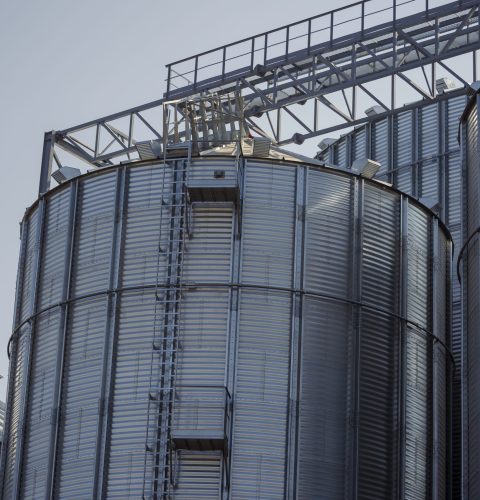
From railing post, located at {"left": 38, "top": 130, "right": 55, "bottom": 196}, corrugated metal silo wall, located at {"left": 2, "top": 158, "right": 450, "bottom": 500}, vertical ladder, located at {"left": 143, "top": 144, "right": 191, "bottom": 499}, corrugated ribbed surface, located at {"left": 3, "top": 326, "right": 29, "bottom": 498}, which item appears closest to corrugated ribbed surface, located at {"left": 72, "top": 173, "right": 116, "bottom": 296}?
corrugated metal silo wall, located at {"left": 2, "top": 158, "right": 450, "bottom": 500}

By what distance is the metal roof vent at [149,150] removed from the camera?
37.9 metres

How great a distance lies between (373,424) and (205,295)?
5.16m

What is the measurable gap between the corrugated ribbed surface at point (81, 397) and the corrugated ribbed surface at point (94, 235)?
584 mm

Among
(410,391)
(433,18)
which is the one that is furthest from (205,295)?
(433,18)

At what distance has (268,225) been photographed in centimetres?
3647

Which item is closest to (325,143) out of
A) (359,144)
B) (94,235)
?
(359,144)

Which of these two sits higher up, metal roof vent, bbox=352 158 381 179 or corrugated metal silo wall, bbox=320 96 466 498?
corrugated metal silo wall, bbox=320 96 466 498

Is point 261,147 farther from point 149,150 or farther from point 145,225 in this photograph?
point 145,225

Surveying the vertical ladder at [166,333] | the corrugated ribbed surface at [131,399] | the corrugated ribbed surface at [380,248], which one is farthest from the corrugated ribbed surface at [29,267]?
the corrugated ribbed surface at [380,248]

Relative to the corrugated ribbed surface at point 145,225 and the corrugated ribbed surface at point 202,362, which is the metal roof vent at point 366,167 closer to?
the corrugated ribbed surface at point 145,225

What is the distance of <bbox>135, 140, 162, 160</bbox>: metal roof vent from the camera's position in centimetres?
3794

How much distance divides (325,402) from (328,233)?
4.38 meters

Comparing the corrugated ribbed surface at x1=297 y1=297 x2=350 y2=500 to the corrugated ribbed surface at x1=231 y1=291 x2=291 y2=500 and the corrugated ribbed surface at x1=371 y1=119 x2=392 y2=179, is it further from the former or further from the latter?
the corrugated ribbed surface at x1=371 y1=119 x2=392 y2=179

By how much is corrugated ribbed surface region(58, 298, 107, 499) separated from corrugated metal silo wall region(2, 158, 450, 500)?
0.05 meters
